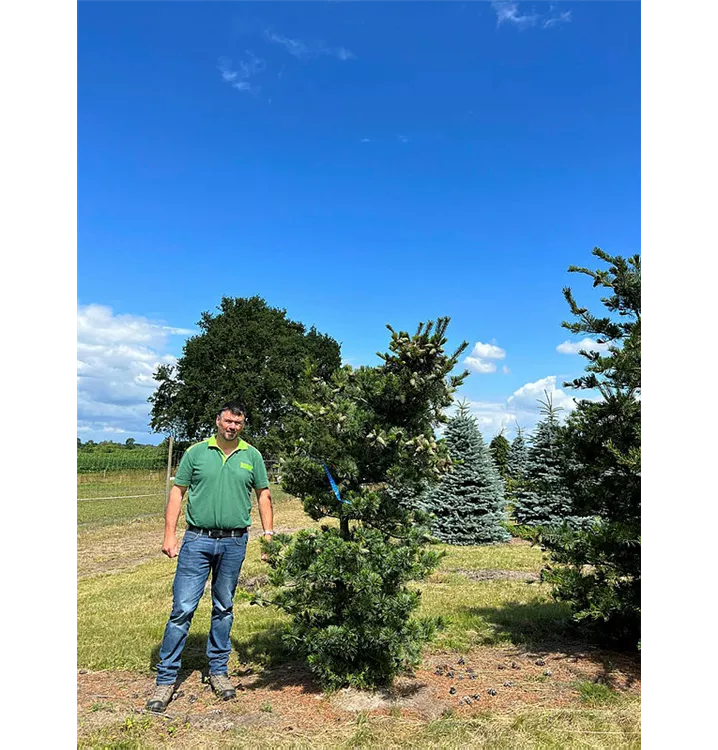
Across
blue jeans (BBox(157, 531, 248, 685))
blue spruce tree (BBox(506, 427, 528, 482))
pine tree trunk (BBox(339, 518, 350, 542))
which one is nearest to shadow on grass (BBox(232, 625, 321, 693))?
blue jeans (BBox(157, 531, 248, 685))

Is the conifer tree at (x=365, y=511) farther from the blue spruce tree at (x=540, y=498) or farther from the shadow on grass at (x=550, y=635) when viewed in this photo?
the blue spruce tree at (x=540, y=498)

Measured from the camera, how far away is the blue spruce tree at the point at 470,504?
43.5 ft

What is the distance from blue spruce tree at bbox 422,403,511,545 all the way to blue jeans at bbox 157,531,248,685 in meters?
9.23

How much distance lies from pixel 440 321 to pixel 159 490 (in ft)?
80.2

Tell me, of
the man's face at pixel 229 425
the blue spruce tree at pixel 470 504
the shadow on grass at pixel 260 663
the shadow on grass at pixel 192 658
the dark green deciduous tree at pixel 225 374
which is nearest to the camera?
the man's face at pixel 229 425

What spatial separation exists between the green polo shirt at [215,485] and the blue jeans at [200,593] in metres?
0.16

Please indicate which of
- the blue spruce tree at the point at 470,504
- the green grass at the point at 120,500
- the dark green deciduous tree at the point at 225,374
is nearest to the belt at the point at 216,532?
the green grass at the point at 120,500

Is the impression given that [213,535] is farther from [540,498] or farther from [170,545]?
[540,498]

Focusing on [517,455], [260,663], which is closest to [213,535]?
[260,663]

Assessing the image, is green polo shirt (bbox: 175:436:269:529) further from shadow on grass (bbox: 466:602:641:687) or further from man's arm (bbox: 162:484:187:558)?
shadow on grass (bbox: 466:602:641:687)

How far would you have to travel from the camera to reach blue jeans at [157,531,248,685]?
414 cm

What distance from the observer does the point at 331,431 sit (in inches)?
174

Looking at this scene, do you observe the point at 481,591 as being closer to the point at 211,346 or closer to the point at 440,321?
the point at 440,321
